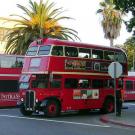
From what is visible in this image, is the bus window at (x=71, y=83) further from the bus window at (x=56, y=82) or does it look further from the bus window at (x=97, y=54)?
the bus window at (x=97, y=54)

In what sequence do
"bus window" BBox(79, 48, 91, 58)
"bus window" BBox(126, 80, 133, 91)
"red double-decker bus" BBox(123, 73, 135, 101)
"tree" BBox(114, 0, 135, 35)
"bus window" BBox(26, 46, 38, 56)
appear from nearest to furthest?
"tree" BBox(114, 0, 135, 35)
"bus window" BBox(26, 46, 38, 56)
"bus window" BBox(79, 48, 91, 58)
"red double-decker bus" BBox(123, 73, 135, 101)
"bus window" BBox(126, 80, 133, 91)

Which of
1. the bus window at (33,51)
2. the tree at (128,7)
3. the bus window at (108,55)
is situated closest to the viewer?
the tree at (128,7)

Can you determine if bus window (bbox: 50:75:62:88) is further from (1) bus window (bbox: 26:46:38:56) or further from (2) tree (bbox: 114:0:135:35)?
(2) tree (bbox: 114:0:135:35)

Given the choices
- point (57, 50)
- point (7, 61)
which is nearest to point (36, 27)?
point (7, 61)

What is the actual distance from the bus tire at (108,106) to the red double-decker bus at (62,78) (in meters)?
0.06

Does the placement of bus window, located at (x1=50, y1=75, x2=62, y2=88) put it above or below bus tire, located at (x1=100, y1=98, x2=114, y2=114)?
above

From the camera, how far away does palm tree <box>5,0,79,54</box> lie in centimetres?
4734

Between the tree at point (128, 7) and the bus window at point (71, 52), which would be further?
the bus window at point (71, 52)

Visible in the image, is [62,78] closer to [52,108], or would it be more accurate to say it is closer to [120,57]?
[52,108]

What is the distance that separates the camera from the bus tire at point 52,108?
89.4 feet

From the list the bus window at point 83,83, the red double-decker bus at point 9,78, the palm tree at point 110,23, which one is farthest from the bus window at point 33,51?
the palm tree at point 110,23

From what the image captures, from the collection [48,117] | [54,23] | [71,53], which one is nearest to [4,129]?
[48,117]

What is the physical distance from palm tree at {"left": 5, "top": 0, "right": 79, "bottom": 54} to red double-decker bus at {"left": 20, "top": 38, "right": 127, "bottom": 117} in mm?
16861

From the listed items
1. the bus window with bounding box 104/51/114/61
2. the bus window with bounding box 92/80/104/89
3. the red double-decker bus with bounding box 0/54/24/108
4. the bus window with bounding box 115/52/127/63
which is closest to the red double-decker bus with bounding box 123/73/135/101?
the red double-decker bus with bounding box 0/54/24/108
